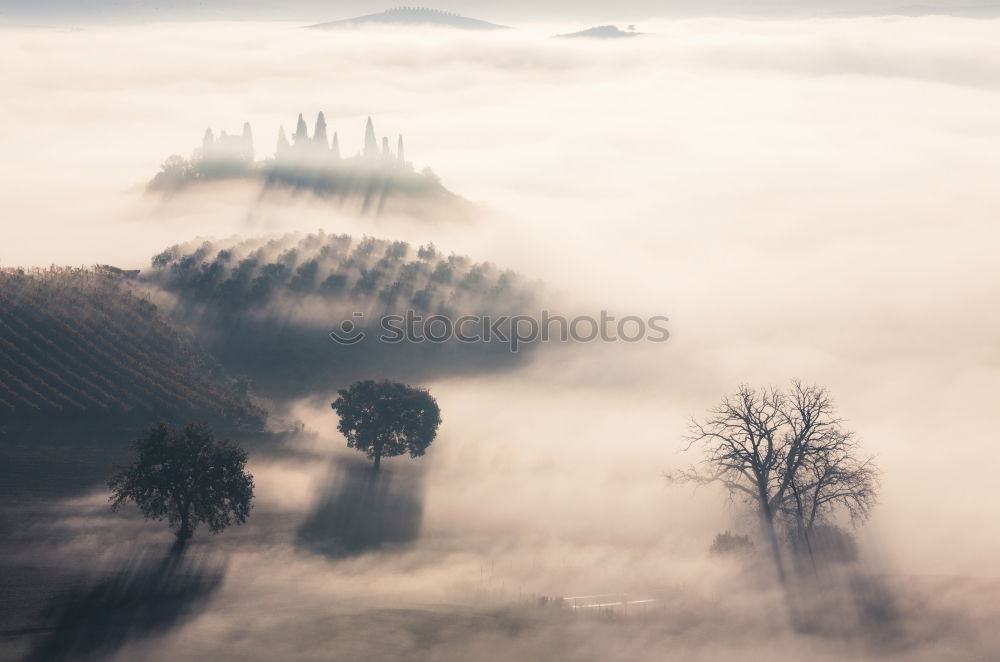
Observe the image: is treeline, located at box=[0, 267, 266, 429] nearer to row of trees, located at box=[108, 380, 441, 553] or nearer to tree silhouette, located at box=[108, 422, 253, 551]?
row of trees, located at box=[108, 380, 441, 553]

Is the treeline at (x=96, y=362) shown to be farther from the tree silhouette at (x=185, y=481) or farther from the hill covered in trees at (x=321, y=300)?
the tree silhouette at (x=185, y=481)

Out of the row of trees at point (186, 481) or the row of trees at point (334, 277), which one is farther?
the row of trees at point (334, 277)

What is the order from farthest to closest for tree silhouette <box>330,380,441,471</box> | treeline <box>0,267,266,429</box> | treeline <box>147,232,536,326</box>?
treeline <box>147,232,536,326</box>, treeline <box>0,267,266,429</box>, tree silhouette <box>330,380,441,471</box>

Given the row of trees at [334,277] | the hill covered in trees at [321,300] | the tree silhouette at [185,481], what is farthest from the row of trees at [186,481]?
the row of trees at [334,277]

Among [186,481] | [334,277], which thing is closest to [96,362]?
[334,277]

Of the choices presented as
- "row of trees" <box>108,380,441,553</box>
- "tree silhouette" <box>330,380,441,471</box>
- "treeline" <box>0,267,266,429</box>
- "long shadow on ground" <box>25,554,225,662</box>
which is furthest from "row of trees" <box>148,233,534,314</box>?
"long shadow on ground" <box>25,554,225,662</box>

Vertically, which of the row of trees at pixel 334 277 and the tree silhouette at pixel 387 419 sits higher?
the row of trees at pixel 334 277

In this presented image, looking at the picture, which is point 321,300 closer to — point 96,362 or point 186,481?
point 96,362
